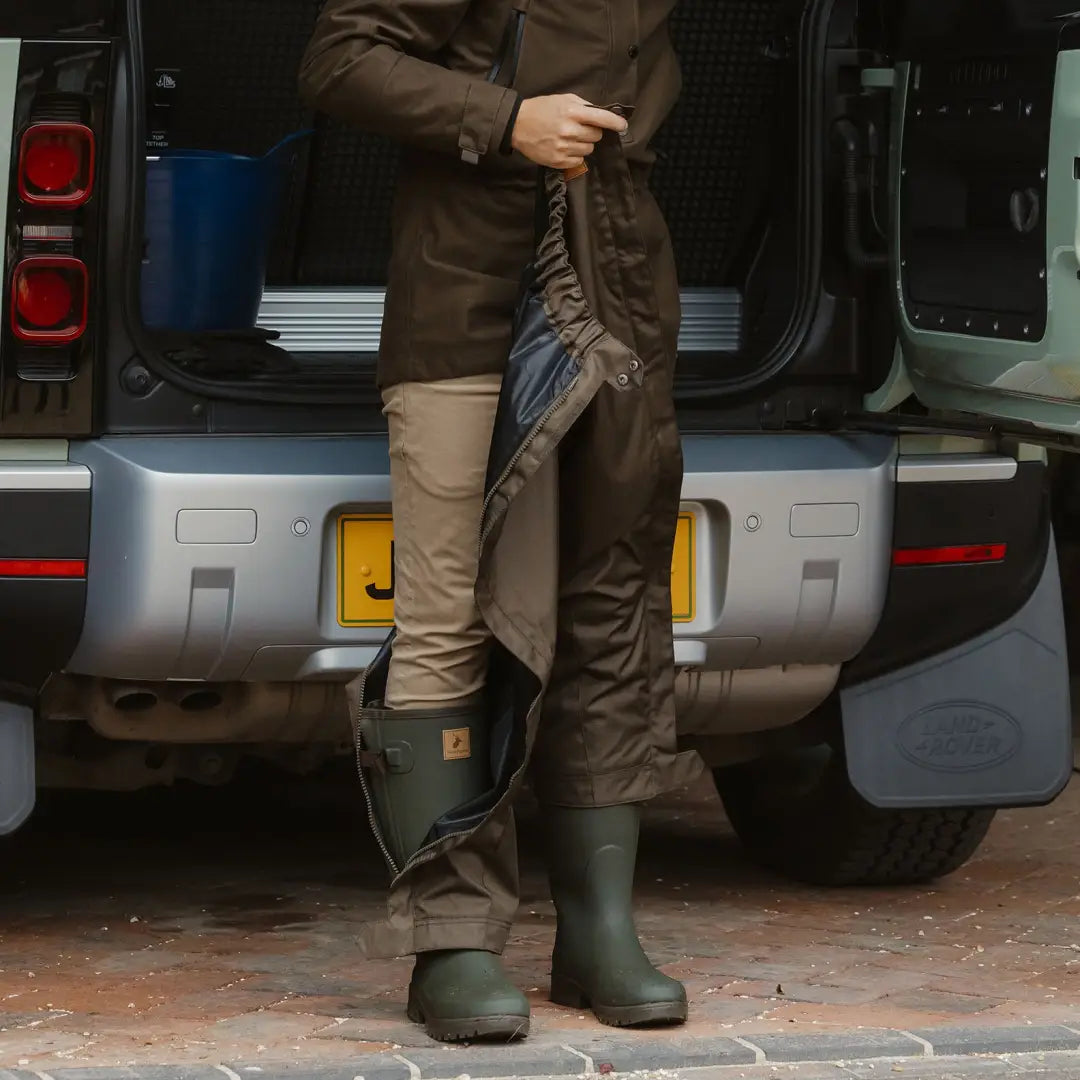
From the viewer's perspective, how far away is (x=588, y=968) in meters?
3.54

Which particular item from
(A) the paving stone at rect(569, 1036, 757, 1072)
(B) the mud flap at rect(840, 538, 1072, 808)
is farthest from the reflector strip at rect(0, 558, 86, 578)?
(B) the mud flap at rect(840, 538, 1072, 808)

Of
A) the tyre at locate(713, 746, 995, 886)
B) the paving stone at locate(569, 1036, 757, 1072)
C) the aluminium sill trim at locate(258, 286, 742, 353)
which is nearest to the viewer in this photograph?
the paving stone at locate(569, 1036, 757, 1072)

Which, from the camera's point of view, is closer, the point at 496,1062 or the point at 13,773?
the point at 496,1062

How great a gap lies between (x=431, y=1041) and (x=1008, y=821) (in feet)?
7.19

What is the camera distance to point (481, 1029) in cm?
340

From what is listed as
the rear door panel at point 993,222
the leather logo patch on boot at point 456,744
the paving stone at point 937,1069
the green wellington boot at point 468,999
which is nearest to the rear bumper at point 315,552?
the rear door panel at point 993,222

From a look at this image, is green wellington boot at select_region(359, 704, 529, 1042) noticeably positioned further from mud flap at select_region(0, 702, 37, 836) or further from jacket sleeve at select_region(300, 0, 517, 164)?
jacket sleeve at select_region(300, 0, 517, 164)

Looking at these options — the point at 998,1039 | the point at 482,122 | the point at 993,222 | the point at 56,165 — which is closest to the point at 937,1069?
the point at 998,1039

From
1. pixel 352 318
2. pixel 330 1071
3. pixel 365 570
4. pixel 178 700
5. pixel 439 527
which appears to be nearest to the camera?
pixel 330 1071

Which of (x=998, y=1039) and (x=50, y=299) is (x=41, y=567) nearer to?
(x=50, y=299)

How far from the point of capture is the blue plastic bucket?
13.5ft

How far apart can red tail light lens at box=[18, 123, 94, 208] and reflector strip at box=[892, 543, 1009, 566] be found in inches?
54.5

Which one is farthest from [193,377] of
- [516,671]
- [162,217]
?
[516,671]

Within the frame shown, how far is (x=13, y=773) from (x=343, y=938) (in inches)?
25.3
